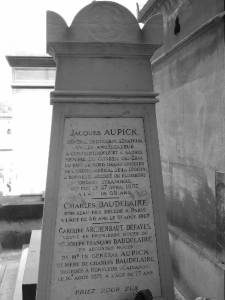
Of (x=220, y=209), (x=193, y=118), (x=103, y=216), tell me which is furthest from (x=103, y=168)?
(x=193, y=118)

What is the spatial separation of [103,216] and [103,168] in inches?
14.2

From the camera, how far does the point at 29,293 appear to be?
3.30m

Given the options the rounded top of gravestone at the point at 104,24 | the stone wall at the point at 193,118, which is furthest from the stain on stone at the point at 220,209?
the rounded top of gravestone at the point at 104,24

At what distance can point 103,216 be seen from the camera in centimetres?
288

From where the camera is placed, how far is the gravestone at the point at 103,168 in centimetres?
283

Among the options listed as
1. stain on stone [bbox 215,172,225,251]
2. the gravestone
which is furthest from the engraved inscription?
stain on stone [bbox 215,172,225,251]

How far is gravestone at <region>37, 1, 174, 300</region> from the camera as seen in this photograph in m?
2.83

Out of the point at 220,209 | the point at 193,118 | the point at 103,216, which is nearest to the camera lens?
the point at 103,216

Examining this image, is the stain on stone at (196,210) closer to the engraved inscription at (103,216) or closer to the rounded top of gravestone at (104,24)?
the engraved inscription at (103,216)

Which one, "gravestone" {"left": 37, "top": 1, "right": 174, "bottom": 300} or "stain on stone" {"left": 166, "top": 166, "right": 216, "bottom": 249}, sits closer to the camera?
"gravestone" {"left": 37, "top": 1, "right": 174, "bottom": 300}

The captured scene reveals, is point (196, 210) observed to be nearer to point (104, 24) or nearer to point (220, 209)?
point (220, 209)

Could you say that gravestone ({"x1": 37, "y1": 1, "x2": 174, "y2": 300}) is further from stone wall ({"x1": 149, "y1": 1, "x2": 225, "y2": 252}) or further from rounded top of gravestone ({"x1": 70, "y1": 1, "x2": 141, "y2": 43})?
stone wall ({"x1": 149, "y1": 1, "x2": 225, "y2": 252})

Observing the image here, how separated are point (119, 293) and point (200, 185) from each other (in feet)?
4.12

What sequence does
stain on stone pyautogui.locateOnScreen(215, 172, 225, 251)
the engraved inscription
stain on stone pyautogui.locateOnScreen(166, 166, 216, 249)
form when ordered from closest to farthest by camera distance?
the engraved inscription
stain on stone pyautogui.locateOnScreen(215, 172, 225, 251)
stain on stone pyautogui.locateOnScreen(166, 166, 216, 249)
